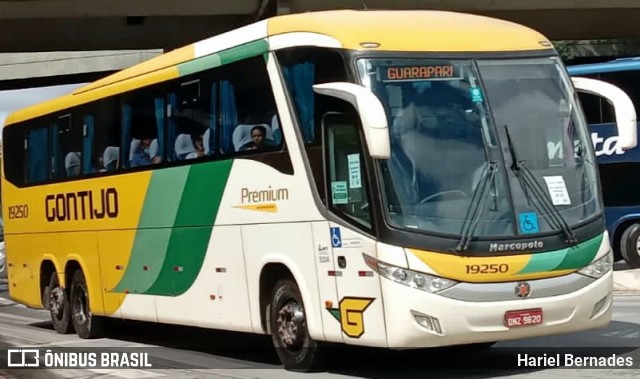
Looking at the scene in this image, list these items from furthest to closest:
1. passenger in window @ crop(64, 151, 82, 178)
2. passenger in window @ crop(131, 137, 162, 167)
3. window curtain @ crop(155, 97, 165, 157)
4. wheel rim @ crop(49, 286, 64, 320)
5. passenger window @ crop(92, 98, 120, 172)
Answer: wheel rim @ crop(49, 286, 64, 320), passenger in window @ crop(64, 151, 82, 178), passenger window @ crop(92, 98, 120, 172), passenger in window @ crop(131, 137, 162, 167), window curtain @ crop(155, 97, 165, 157)

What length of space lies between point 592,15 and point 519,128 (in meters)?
22.8

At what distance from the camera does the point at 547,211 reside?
986 centimetres

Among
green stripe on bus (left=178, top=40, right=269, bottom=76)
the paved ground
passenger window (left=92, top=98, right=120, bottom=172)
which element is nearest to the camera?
the paved ground

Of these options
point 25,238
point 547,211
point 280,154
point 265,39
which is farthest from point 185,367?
point 25,238

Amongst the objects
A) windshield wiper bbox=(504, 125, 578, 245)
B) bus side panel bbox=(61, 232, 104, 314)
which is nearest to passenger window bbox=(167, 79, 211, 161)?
bus side panel bbox=(61, 232, 104, 314)

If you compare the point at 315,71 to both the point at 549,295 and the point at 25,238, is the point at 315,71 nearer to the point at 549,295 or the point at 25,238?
the point at 549,295

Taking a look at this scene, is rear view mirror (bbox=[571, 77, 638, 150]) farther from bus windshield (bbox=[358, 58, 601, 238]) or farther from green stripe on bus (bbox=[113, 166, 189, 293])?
green stripe on bus (bbox=[113, 166, 189, 293])

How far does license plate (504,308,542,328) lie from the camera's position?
9.56 m

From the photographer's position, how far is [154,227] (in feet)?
45.0

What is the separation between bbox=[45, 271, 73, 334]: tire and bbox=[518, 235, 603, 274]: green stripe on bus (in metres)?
9.25

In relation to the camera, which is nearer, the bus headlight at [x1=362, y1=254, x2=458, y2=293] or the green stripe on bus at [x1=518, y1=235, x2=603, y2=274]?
the bus headlight at [x1=362, y1=254, x2=458, y2=293]

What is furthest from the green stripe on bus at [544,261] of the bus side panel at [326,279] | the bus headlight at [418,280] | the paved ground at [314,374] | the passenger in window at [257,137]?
the passenger in window at [257,137]

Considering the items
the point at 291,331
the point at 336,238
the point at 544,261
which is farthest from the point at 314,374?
the point at 544,261

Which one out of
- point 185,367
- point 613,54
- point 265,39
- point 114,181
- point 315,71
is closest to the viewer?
point 315,71
